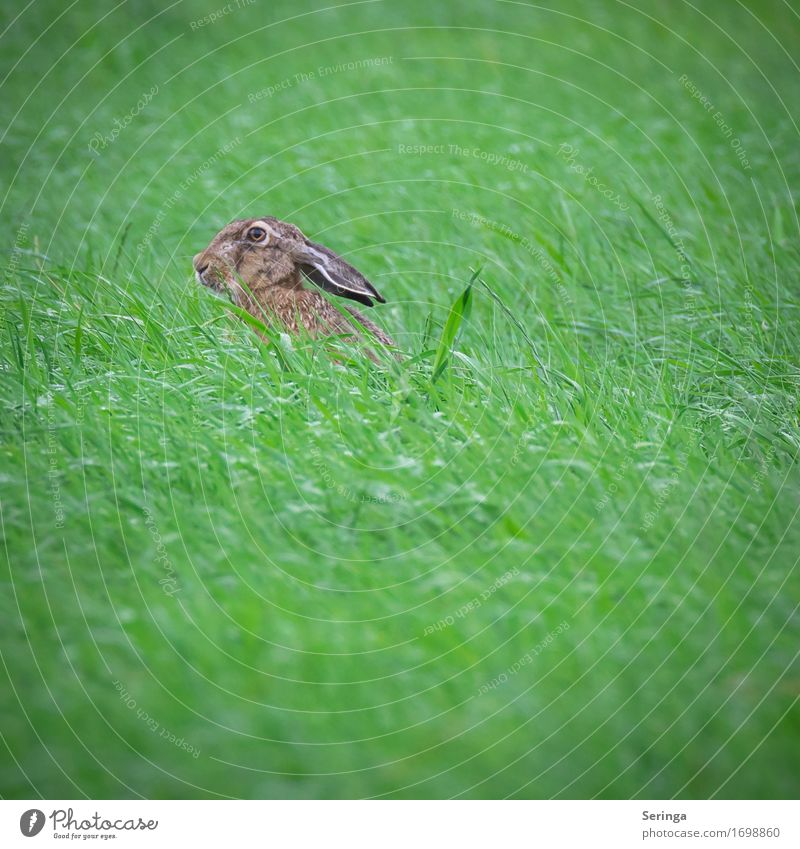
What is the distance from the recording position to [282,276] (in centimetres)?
591

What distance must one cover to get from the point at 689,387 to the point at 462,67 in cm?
471

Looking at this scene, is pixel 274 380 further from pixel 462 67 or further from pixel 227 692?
pixel 462 67

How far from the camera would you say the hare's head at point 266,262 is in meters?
5.71

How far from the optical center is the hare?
5695 millimetres

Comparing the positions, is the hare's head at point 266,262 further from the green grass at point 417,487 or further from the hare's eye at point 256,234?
the green grass at point 417,487

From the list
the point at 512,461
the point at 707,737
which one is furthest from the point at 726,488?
the point at 707,737

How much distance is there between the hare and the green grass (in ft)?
0.78

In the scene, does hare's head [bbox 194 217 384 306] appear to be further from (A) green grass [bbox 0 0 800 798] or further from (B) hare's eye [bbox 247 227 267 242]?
(A) green grass [bbox 0 0 800 798]
